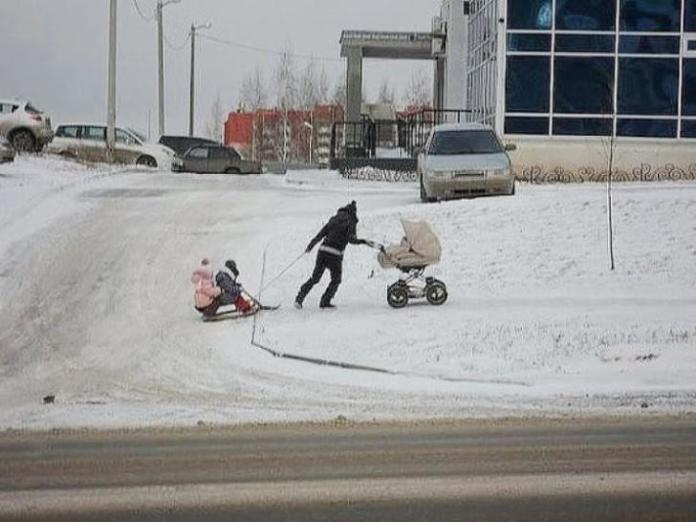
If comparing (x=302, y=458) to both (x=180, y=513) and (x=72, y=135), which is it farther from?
(x=72, y=135)

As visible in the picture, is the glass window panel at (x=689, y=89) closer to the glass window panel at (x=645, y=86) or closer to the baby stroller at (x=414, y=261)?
the glass window panel at (x=645, y=86)

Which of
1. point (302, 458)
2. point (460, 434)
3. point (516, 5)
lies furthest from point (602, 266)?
point (516, 5)

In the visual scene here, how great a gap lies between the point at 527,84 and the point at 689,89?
4.53 metres

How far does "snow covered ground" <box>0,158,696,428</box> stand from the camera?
42.0 ft

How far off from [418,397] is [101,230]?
38.9ft

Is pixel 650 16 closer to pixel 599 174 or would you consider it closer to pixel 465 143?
pixel 599 174

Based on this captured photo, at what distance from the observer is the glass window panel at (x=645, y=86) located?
109ft

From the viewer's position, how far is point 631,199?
909 inches

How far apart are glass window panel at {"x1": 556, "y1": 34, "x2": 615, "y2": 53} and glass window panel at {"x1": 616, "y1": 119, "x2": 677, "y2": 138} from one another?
7.08ft

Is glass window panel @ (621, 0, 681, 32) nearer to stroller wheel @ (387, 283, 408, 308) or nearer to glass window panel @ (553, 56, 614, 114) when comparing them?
glass window panel @ (553, 56, 614, 114)

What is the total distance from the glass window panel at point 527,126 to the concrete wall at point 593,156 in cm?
36

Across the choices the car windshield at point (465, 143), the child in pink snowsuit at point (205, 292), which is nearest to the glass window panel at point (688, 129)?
the car windshield at point (465, 143)

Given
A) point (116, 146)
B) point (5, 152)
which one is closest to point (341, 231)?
point (5, 152)

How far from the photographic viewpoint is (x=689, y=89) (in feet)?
109
